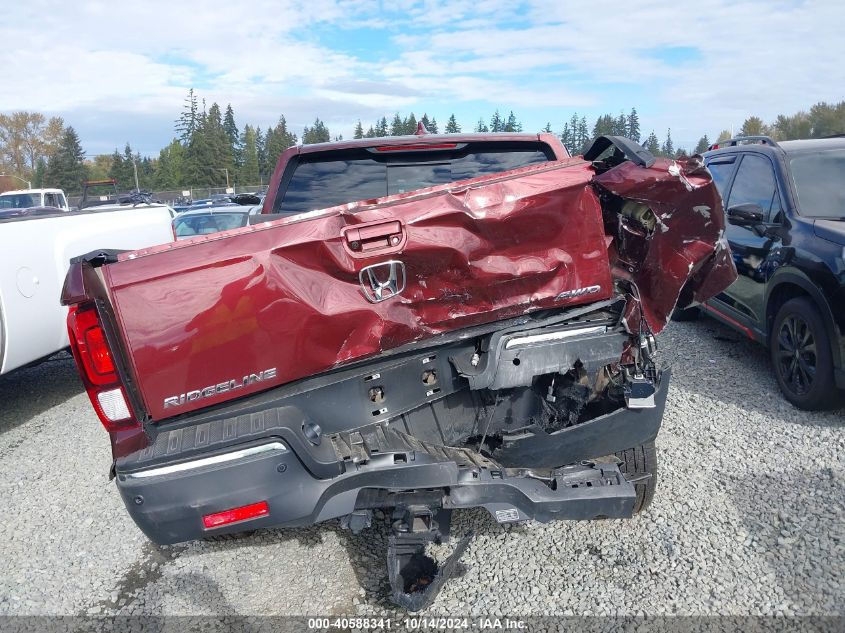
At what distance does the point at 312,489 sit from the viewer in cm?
248

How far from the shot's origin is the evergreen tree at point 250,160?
84250 mm

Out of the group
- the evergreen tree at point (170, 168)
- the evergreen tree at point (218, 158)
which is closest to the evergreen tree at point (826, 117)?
the evergreen tree at point (218, 158)

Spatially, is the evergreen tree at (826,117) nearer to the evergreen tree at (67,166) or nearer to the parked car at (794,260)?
the parked car at (794,260)

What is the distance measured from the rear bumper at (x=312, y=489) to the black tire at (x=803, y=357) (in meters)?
2.58

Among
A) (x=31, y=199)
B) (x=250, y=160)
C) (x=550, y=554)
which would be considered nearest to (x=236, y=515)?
(x=550, y=554)

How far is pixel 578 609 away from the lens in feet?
9.20

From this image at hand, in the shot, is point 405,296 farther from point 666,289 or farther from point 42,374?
point 42,374

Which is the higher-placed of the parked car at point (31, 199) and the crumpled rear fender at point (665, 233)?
the parked car at point (31, 199)

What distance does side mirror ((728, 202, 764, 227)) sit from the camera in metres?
5.03

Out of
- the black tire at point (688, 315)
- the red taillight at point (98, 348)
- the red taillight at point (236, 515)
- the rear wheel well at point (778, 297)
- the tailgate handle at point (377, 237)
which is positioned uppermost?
the tailgate handle at point (377, 237)

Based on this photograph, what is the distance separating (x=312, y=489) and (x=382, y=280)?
0.89m

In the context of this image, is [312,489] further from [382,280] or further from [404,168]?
[404,168]

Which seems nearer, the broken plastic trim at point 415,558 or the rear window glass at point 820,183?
the broken plastic trim at point 415,558

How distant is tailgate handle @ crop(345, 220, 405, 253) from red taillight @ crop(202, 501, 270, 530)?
42.9 inches
